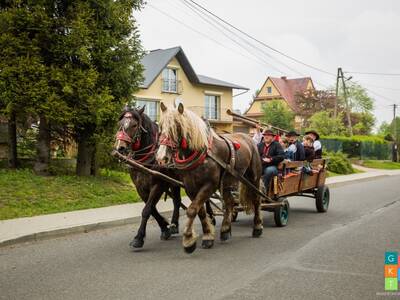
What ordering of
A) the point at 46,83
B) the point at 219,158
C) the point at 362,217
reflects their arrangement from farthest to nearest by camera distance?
the point at 46,83 < the point at 362,217 < the point at 219,158

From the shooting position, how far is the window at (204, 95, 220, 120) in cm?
3747

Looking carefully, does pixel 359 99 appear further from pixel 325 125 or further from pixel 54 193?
pixel 54 193

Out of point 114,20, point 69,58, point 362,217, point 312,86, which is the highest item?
point 312,86

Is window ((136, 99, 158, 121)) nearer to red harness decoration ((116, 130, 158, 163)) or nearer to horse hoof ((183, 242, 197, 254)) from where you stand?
red harness decoration ((116, 130, 158, 163))

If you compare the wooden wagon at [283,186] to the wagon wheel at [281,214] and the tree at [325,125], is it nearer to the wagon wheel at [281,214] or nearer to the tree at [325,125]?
the wagon wheel at [281,214]

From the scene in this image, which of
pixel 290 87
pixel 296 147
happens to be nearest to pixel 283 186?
pixel 296 147

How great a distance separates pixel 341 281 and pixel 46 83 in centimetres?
925

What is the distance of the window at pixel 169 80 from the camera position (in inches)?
1351

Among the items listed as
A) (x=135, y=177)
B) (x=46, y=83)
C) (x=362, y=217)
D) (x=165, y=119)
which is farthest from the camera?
(x=46, y=83)

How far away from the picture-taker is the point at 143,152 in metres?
7.47

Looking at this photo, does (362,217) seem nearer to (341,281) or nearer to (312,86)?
(341,281)

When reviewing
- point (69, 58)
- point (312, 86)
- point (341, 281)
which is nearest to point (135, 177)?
point (341, 281)

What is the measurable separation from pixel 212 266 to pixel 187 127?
6.27 feet

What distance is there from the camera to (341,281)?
17.2 ft
